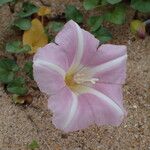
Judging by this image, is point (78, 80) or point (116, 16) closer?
point (78, 80)

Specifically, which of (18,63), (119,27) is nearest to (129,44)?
(119,27)

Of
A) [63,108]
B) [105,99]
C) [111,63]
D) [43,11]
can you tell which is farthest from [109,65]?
[43,11]

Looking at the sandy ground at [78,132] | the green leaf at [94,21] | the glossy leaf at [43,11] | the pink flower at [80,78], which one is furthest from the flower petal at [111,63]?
the glossy leaf at [43,11]

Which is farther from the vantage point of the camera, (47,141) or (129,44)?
(129,44)

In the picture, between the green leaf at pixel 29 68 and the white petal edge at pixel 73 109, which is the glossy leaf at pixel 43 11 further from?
the white petal edge at pixel 73 109

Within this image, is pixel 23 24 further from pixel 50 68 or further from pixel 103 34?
pixel 50 68

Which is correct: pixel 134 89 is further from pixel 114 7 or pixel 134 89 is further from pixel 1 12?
pixel 1 12
